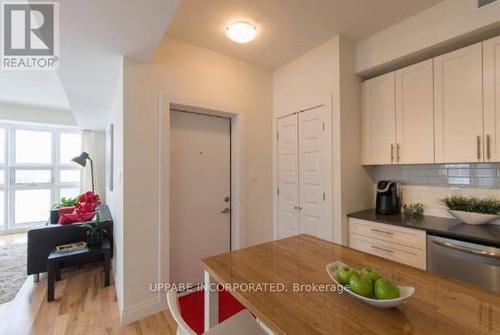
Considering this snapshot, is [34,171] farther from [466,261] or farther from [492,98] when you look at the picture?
[492,98]

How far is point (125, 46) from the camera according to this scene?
1.88 m

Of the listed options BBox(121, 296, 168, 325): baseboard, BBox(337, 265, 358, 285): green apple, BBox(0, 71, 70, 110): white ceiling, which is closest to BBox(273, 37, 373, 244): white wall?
BBox(337, 265, 358, 285): green apple

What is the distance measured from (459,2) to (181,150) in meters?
2.80

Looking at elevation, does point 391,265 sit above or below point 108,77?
below

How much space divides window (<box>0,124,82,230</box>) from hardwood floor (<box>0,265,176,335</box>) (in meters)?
3.61

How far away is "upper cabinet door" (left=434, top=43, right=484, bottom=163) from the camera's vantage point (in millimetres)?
1846

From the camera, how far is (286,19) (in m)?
2.10

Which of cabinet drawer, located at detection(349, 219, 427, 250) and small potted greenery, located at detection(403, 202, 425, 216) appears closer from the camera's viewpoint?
cabinet drawer, located at detection(349, 219, 427, 250)

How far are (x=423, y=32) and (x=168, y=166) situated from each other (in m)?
2.66

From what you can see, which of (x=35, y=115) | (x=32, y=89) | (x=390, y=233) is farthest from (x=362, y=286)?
(x=35, y=115)

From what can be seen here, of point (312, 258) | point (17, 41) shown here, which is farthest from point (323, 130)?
point (17, 41)

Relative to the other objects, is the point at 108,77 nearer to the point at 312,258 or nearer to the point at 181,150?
the point at 181,150

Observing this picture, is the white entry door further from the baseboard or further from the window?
the window

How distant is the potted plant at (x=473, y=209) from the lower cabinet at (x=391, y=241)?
442mm
